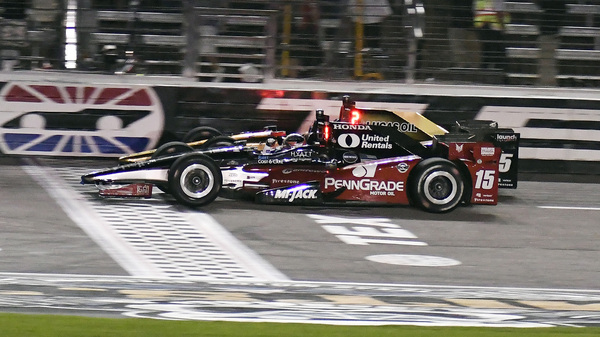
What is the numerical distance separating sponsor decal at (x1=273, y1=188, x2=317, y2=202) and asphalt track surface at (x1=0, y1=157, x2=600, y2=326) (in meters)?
0.15

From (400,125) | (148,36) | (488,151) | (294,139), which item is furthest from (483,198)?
(148,36)

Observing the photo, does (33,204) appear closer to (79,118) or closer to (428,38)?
(79,118)

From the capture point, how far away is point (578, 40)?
1364cm

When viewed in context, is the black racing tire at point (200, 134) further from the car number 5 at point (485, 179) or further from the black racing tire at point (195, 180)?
the car number 5 at point (485, 179)

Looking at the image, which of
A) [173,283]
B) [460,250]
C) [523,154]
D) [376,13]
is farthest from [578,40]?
[173,283]

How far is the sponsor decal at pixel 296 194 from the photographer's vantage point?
1009 centimetres

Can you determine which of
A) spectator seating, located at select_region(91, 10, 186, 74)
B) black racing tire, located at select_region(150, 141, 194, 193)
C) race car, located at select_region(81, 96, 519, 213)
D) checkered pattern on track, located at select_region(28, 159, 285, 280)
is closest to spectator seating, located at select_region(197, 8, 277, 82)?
spectator seating, located at select_region(91, 10, 186, 74)

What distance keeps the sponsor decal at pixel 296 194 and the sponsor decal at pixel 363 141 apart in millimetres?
588

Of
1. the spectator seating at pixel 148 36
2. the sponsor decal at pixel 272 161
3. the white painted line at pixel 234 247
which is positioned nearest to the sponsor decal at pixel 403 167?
the sponsor decal at pixel 272 161

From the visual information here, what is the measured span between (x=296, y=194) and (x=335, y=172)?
440 mm

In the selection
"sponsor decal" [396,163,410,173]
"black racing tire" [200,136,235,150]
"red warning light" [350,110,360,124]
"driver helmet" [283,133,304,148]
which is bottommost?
"sponsor decal" [396,163,410,173]

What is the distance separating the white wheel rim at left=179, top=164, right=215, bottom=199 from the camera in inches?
→ 388

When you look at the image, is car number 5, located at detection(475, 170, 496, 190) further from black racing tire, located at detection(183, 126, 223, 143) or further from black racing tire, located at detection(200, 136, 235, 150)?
black racing tire, located at detection(183, 126, 223, 143)

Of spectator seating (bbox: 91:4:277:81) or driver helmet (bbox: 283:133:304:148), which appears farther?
spectator seating (bbox: 91:4:277:81)
